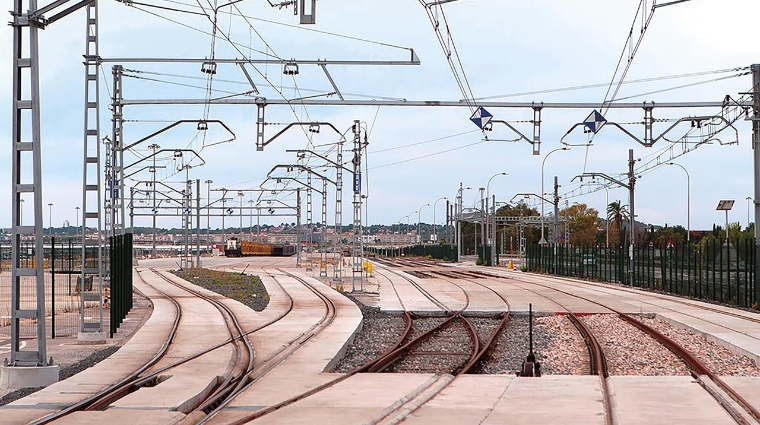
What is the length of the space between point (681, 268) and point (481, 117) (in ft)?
49.4

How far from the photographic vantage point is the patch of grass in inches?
1455

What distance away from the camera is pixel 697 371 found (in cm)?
1717

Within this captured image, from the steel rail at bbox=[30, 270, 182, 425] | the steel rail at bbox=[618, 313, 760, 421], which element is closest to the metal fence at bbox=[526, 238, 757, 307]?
the steel rail at bbox=[618, 313, 760, 421]

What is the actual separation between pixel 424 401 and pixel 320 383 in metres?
2.37

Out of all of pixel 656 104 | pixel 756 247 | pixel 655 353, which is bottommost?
pixel 655 353

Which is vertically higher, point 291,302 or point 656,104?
point 656,104

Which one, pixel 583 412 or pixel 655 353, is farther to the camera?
pixel 655 353

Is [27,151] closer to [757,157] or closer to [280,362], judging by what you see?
[280,362]

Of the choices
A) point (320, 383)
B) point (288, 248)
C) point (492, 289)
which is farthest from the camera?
point (288, 248)

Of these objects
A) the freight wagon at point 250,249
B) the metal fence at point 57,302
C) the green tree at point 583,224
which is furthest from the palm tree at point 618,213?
the metal fence at point 57,302

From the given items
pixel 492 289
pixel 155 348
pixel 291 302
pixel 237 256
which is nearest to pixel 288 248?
pixel 237 256

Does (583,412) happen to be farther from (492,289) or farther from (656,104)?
(492,289)

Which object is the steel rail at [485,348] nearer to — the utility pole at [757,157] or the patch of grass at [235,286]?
the utility pole at [757,157]

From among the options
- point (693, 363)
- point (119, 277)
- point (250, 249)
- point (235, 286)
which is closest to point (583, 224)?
point (250, 249)
